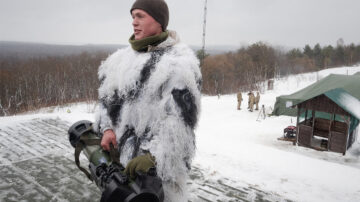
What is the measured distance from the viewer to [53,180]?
310 cm

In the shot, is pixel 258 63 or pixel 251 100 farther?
pixel 258 63

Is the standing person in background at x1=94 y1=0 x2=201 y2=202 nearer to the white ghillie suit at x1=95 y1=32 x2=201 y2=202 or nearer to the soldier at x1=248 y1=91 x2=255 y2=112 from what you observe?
the white ghillie suit at x1=95 y1=32 x2=201 y2=202

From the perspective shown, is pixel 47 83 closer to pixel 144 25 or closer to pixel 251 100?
pixel 251 100

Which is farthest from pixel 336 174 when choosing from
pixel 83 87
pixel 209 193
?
pixel 83 87

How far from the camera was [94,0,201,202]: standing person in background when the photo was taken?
128 cm

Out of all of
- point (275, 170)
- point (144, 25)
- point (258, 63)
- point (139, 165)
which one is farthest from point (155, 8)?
point (258, 63)

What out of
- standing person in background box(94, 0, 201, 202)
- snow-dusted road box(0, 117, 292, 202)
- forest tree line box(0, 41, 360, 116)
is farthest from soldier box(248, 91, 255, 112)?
standing person in background box(94, 0, 201, 202)

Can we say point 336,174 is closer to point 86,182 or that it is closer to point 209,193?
point 209,193

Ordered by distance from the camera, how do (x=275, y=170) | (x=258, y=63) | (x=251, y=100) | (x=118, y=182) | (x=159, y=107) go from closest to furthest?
(x=118, y=182) → (x=159, y=107) → (x=275, y=170) → (x=251, y=100) → (x=258, y=63)

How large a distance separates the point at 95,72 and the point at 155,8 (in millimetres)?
41946

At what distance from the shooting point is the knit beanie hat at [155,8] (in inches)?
60.1

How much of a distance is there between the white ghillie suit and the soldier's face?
0.11 m

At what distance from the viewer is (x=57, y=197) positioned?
2721 millimetres

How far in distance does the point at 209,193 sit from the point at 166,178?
74.2 inches
